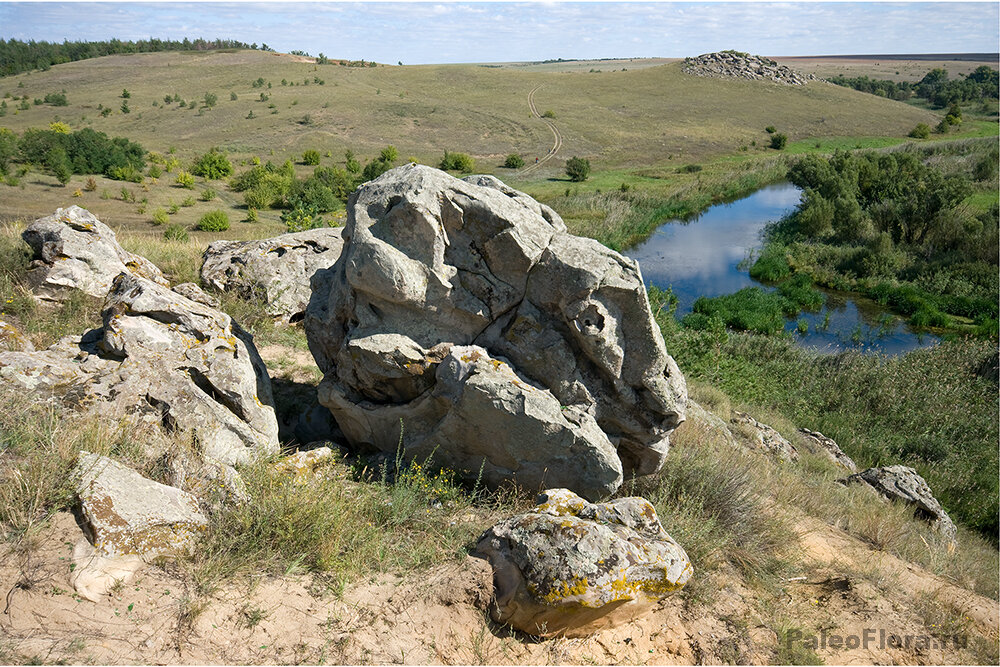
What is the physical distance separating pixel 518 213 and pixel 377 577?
12.4ft

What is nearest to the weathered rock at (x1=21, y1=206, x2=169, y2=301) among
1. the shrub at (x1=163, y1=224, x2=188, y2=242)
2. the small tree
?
the shrub at (x1=163, y1=224, x2=188, y2=242)

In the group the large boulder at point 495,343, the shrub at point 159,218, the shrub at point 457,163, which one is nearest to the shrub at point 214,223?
the shrub at point 159,218

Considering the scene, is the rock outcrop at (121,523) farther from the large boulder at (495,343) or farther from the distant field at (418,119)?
the distant field at (418,119)

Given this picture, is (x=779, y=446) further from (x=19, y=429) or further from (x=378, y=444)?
(x=19, y=429)

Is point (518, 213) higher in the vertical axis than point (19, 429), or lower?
higher

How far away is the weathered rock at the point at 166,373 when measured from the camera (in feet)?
18.7

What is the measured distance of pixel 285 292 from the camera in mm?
11086


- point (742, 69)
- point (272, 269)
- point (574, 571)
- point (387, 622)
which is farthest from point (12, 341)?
point (742, 69)

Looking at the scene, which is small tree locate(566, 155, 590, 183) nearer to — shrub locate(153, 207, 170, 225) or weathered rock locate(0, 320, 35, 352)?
shrub locate(153, 207, 170, 225)

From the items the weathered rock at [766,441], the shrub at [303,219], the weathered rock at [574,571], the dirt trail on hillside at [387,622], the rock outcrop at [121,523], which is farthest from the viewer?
the shrub at [303,219]

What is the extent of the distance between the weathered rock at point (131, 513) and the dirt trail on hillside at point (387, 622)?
170mm

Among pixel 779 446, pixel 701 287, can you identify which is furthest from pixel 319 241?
pixel 701 287

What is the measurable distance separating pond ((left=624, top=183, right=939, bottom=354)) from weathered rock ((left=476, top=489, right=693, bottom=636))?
16014mm

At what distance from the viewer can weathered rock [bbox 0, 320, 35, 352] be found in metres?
6.70
